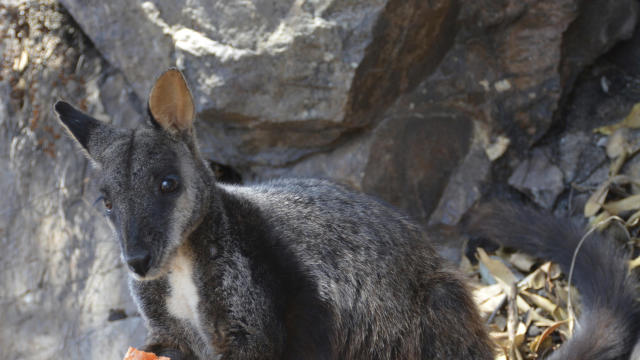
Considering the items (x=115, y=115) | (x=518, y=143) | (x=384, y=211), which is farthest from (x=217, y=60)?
(x=518, y=143)

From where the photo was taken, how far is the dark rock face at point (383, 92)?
4.75 metres

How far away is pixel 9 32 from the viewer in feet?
18.9

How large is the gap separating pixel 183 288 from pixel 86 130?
36.6 inches

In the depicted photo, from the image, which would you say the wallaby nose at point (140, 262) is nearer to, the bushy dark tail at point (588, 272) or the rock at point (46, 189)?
the bushy dark tail at point (588, 272)

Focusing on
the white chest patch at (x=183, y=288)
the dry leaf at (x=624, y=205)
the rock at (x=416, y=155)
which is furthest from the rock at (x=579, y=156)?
the white chest patch at (x=183, y=288)

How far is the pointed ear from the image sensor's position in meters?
3.45

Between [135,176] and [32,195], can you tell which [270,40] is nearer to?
[135,176]

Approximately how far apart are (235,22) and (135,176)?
1948 mm

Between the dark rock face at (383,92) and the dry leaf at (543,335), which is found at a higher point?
the dark rock face at (383,92)

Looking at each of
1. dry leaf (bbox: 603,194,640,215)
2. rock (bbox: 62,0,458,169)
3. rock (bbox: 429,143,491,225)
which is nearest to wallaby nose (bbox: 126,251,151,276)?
rock (bbox: 62,0,458,169)

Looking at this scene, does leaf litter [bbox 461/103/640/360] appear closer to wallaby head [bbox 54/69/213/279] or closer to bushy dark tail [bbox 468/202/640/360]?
bushy dark tail [bbox 468/202/640/360]

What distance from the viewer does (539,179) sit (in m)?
4.88

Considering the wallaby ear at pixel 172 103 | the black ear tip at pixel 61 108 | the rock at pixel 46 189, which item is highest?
the wallaby ear at pixel 172 103

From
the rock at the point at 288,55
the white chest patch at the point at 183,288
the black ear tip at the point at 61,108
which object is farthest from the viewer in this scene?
the rock at the point at 288,55
